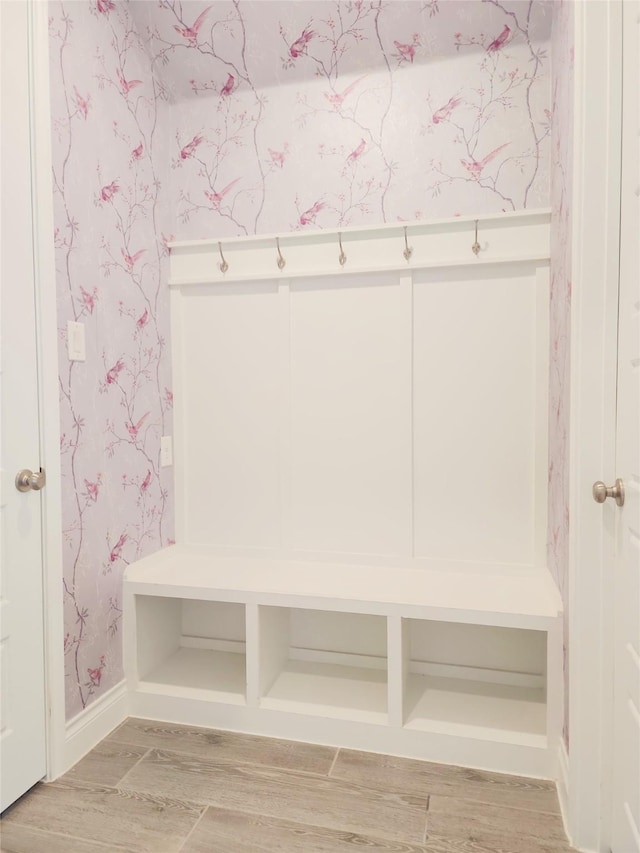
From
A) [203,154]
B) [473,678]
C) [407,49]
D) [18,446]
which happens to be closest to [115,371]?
[18,446]

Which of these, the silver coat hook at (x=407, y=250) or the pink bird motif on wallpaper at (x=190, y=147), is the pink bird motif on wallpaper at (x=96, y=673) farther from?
the pink bird motif on wallpaper at (x=190, y=147)

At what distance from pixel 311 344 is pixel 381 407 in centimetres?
37

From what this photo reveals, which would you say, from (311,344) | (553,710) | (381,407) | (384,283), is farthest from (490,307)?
(553,710)

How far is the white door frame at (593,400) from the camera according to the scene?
4.38 ft

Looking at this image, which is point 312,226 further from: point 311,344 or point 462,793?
point 462,793

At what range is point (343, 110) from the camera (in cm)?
215

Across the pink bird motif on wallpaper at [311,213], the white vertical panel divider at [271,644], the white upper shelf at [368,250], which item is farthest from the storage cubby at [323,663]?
the pink bird motif on wallpaper at [311,213]

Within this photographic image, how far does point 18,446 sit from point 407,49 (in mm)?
1878

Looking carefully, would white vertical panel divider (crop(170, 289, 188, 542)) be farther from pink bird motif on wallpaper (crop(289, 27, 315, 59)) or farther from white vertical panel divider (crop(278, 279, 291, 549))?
pink bird motif on wallpaper (crop(289, 27, 315, 59))

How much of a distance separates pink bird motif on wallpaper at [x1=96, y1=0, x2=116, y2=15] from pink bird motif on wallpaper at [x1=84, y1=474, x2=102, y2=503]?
5.13ft

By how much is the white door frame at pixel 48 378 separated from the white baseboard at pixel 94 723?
46 millimetres

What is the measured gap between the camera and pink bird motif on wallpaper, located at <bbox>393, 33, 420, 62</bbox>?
203 cm

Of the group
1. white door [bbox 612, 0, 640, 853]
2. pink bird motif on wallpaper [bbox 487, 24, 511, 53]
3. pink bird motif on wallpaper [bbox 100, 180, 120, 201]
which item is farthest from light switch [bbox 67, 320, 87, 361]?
pink bird motif on wallpaper [bbox 487, 24, 511, 53]

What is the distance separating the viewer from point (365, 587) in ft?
6.32
